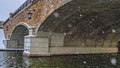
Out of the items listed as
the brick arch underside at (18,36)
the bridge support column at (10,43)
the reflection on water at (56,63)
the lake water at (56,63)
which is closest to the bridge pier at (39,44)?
the lake water at (56,63)

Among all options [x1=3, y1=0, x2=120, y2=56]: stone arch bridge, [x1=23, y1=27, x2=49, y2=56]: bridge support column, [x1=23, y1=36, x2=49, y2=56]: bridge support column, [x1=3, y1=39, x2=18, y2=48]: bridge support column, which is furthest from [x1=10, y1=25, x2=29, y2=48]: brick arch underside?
[x1=23, y1=36, x2=49, y2=56]: bridge support column

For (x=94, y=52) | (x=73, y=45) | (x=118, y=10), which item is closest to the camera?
(x=118, y=10)

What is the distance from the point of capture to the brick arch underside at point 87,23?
19.9 metres

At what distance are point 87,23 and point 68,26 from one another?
180cm

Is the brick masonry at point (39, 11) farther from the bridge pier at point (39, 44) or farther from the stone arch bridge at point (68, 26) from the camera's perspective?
the bridge pier at point (39, 44)

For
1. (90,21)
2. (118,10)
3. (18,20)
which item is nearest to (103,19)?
(90,21)

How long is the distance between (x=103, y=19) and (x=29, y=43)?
669cm

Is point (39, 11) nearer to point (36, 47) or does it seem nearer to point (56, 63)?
point (36, 47)

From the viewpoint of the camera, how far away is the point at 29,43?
85.5 feet

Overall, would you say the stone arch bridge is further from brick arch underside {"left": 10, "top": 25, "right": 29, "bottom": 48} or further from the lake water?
the lake water

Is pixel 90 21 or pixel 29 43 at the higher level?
pixel 90 21

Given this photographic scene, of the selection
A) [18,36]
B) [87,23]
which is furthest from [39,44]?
[18,36]

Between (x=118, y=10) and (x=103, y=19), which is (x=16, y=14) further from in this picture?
(x=118, y=10)

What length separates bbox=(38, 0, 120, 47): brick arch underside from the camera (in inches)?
785
